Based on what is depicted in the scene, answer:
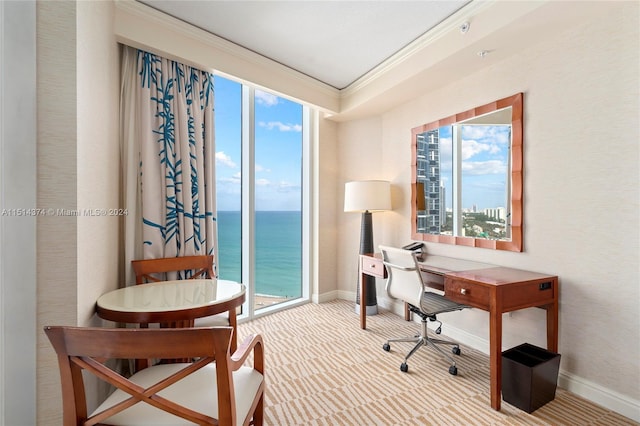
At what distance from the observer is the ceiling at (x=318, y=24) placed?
2213 mm

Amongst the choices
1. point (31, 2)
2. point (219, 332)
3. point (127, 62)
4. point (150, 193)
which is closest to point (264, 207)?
point (150, 193)

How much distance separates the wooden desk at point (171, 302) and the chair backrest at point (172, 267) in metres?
0.20

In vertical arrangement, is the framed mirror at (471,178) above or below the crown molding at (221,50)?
below

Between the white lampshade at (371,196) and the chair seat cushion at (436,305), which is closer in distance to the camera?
the chair seat cushion at (436,305)

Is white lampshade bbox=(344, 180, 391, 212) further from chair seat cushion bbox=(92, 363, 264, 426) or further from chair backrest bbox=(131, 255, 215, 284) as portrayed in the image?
chair seat cushion bbox=(92, 363, 264, 426)

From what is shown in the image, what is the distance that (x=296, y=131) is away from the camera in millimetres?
3986

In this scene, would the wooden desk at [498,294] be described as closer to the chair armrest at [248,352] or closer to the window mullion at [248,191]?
the chair armrest at [248,352]

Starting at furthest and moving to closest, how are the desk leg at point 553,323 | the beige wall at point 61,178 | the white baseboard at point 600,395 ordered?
1. the desk leg at point 553,323
2. the white baseboard at point 600,395
3. the beige wall at point 61,178

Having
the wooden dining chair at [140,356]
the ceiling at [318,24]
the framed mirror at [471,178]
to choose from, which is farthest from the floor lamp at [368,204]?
the wooden dining chair at [140,356]

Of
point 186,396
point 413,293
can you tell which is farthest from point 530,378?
point 186,396

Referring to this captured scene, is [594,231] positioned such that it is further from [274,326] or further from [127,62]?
[127,62]

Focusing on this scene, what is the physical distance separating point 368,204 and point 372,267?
72 cm

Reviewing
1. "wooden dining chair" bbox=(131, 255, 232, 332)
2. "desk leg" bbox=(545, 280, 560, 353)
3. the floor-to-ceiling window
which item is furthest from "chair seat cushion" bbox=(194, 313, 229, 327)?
"desk leg" bbox=(545, 280, 560, 353)

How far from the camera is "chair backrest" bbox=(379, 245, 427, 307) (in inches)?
90.1
